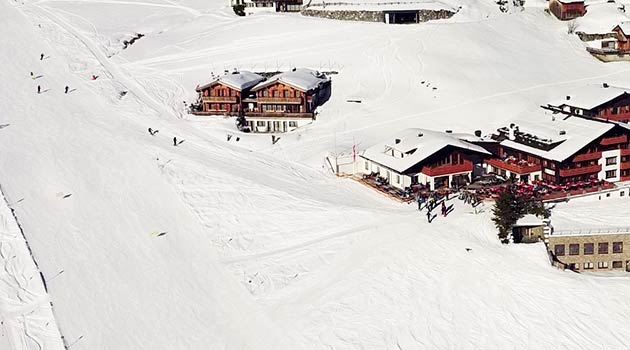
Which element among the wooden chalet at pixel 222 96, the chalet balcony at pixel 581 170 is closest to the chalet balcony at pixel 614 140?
the chalet balcony at pixel 581 170

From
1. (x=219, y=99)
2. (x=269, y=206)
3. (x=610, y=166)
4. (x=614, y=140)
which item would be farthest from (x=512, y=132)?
(x=219, y=99)

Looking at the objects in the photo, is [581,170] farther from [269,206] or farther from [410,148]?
[269,206]

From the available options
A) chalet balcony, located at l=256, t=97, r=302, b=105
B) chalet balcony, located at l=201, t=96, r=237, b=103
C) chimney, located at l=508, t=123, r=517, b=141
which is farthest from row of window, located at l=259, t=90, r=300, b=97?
chimney, located at l=508, t=123, r=517, b=141

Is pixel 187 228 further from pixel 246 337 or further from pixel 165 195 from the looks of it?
pixel 246 337

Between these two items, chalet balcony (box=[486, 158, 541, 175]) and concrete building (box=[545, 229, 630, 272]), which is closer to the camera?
concrete building (box=[545, 229, 630, 272])

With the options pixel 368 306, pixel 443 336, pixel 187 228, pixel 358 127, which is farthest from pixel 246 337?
pixel 358 127

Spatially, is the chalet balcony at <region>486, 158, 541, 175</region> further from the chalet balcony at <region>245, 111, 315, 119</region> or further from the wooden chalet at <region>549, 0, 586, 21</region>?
the wooden chalet at <region>549, 0, 586, 21</region>
